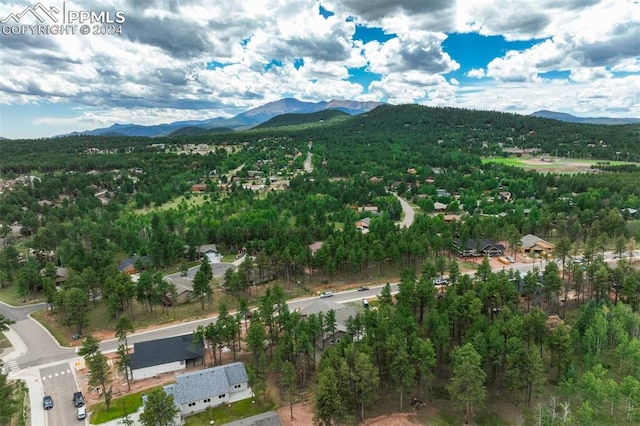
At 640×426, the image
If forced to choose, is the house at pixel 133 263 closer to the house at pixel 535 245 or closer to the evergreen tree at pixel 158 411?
the evergreen tree at pixel 158 411

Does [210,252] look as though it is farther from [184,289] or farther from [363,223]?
[363,223]

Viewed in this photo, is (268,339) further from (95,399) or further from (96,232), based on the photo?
(96,232)

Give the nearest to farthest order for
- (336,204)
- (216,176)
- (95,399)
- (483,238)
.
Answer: (95,399) → (483,238) → (336,204) → (216,176)

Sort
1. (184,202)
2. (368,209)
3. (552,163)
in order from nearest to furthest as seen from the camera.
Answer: (368,209)
(184,202)
(552,163)

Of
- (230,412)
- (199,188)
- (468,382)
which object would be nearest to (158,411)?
(230,412)

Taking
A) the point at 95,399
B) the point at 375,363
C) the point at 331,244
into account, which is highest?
the point at 331,244

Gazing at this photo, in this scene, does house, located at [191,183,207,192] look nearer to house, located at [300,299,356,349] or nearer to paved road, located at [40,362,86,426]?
house, located at [300,299,356,349]

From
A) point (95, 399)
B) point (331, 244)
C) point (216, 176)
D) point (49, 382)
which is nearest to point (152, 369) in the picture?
point (95, 399)

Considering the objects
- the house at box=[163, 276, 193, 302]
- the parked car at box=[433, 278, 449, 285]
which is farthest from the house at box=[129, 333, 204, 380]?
the parked car at box=[433, 278, 449, 285]
